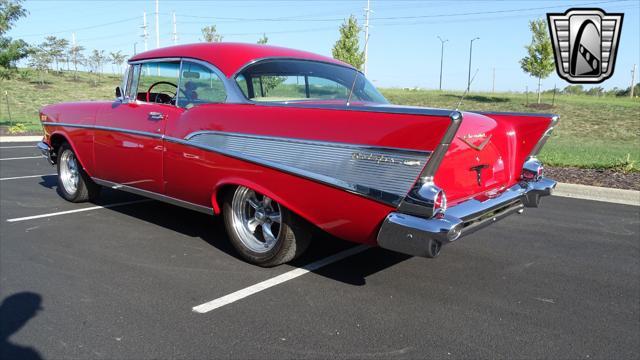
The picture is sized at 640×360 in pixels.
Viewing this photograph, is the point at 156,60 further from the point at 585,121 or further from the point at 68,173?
the point at 585,121

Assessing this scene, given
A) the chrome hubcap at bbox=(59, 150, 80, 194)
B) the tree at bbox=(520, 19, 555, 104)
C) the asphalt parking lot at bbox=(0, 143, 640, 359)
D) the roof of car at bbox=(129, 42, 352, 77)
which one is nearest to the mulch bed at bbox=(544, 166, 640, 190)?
the asphalt parking lot at bbox=(0, 143, 640, 359)

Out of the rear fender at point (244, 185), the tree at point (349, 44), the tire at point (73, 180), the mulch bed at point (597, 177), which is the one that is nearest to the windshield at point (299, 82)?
the rear fender at point (244, 185)

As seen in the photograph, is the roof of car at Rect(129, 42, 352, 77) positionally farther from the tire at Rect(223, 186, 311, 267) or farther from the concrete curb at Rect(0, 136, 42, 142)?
the concrete curb at Rect(0, 136, 42, 142)

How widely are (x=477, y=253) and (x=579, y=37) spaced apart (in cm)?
960

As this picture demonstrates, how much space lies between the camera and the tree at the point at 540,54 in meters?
31.1

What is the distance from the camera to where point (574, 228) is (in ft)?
18.0

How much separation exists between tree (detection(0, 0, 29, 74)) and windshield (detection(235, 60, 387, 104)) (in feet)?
52.8

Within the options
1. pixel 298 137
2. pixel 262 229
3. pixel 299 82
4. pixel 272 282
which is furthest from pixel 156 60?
pixel 272 282

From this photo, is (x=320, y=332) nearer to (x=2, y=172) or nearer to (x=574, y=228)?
(x=574, y=228)

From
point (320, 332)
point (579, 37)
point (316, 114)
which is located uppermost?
point (579, 37)

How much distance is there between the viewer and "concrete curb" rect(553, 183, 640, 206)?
274 inches

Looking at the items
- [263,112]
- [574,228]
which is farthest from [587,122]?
[263,112]

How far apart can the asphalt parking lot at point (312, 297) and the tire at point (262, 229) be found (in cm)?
15

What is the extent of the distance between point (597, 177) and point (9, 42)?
716 inches
